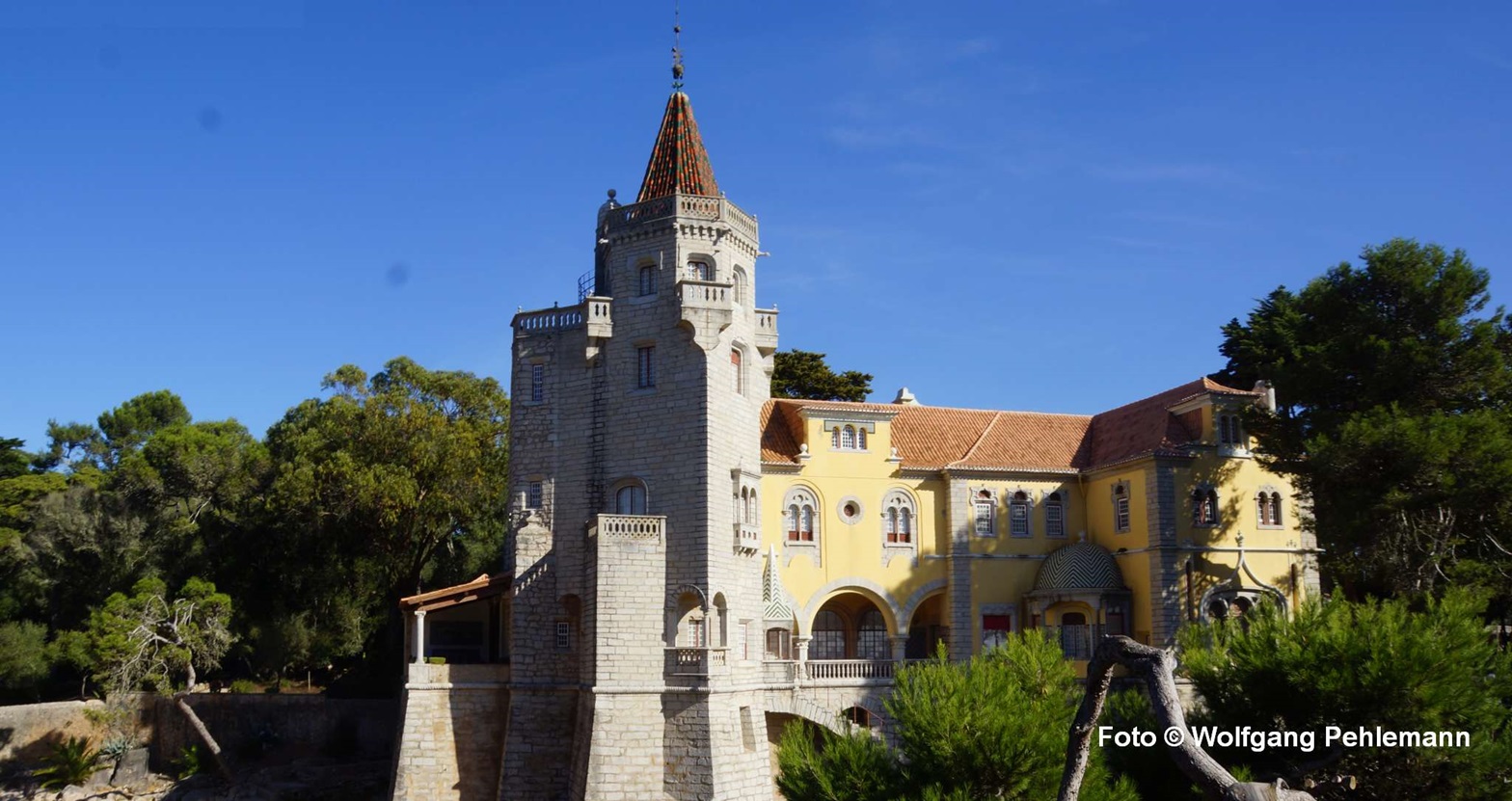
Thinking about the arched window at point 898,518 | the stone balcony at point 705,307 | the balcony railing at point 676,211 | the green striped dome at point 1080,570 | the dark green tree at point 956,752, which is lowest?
the dark green tree at point 956,752

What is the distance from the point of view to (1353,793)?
21.0 meters

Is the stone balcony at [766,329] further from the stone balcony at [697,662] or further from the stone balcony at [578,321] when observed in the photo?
the stone balcony at [697,662]

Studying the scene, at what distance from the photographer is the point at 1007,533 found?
39500 mm

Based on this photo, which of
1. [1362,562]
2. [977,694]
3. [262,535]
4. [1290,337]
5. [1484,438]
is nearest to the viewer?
[977,694]

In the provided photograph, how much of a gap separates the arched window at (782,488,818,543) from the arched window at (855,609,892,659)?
3.91m

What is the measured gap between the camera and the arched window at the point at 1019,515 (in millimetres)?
39656

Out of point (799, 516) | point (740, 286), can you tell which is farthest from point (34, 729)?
point (740, 286)

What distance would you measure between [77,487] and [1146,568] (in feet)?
126

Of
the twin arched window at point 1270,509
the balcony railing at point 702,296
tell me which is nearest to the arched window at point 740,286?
the balcony railing at point 702,296

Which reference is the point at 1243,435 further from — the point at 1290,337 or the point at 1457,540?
the point at 1457,540

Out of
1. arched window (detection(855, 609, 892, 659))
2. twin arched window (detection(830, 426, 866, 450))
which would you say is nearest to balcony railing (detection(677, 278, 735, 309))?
twin arched window (detection(830, 426, 866, 450))

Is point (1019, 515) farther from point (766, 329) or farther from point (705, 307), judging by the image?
point (705, 307)

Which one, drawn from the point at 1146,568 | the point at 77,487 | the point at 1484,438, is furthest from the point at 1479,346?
the point at 77,487

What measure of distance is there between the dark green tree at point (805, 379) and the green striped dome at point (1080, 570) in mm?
15852
